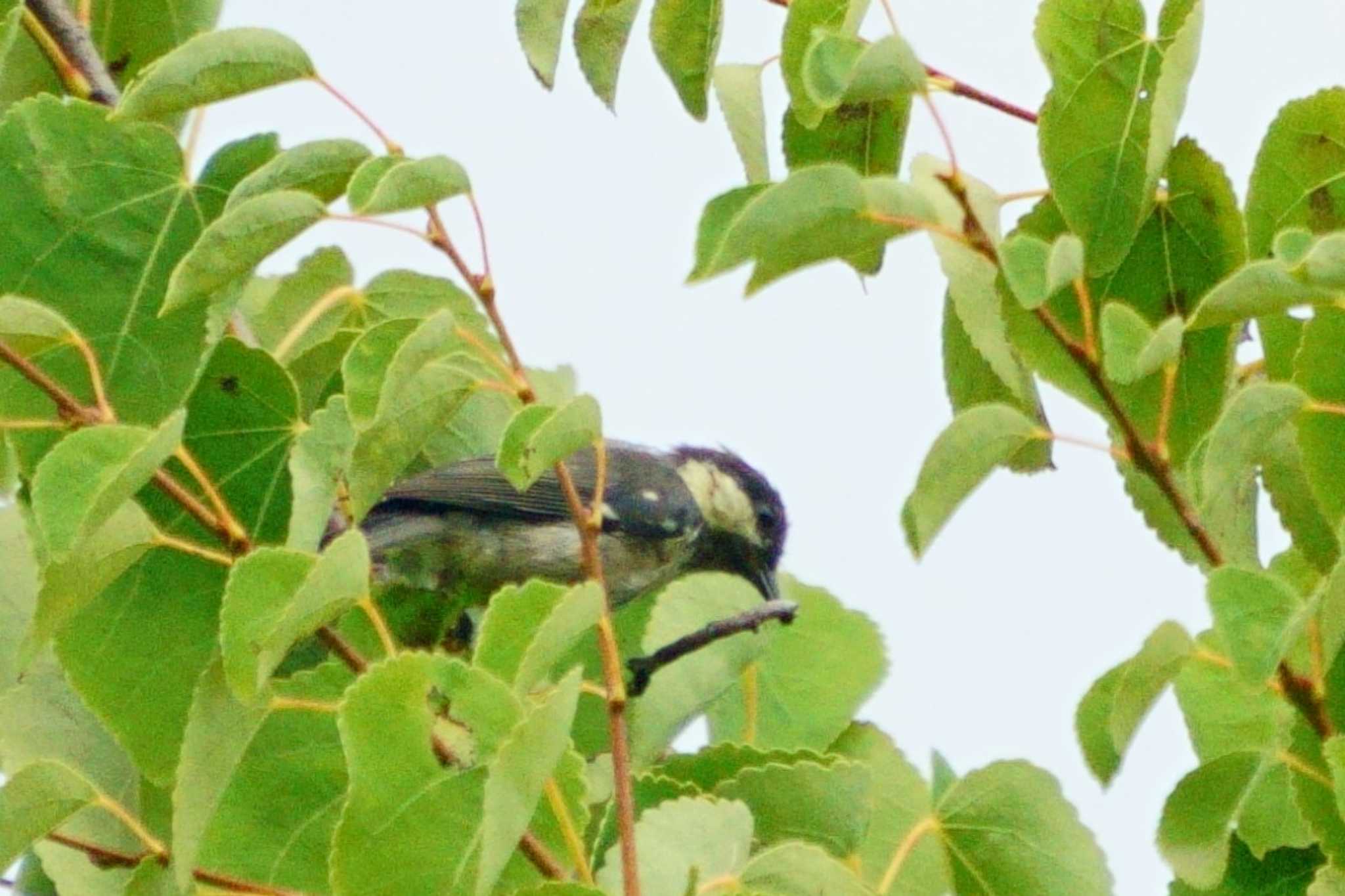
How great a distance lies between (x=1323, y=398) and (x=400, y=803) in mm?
1168

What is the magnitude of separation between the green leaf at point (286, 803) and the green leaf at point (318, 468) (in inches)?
10.1

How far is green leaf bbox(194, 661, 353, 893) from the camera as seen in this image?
7.70ft

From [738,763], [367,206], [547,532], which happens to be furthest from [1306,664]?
[547,532]

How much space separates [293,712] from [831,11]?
108 cm

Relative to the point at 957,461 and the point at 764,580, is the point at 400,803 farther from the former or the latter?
the point at 764,580

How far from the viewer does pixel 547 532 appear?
580 cm

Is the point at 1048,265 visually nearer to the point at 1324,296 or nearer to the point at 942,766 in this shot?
the point at 1324,296

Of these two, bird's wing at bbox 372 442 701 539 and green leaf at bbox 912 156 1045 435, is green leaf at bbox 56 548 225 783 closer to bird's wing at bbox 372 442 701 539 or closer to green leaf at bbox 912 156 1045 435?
green leaf at bbox 912 156 1045 435

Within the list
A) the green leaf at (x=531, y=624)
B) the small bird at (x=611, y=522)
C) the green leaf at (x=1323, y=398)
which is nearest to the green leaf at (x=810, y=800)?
the green leaf at (x=531, y=624)

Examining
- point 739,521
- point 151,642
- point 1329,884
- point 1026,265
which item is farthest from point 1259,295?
point 739,521

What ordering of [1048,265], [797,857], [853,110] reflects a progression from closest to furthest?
[797,857], [1048,265], [853,110]

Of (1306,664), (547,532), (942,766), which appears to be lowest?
(547,532)

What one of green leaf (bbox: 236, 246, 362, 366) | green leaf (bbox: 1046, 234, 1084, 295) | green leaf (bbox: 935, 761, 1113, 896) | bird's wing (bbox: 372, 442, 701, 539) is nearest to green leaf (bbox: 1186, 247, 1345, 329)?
green leaf (bbox: 1046, 234, 1084, 295)

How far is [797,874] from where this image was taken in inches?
73.0
